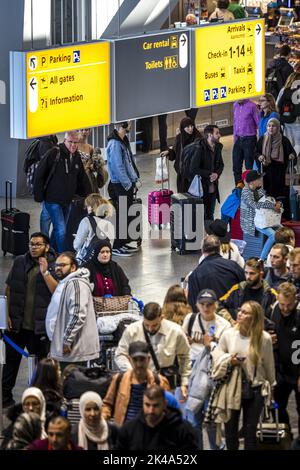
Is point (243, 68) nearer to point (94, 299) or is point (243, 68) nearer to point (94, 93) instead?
point (94, 93)

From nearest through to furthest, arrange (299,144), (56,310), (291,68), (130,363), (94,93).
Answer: (130,363), (56,310), (94,93), (299,144), (291,68)

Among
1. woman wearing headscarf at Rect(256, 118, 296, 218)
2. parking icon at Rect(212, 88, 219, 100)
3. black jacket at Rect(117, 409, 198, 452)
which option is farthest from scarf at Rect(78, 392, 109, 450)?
woman wearing headscarf at Rect(256, 118, 296, 218)

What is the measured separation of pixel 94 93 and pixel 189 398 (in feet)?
18.8

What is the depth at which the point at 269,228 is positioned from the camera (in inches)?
687

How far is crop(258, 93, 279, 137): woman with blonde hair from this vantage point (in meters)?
21.0

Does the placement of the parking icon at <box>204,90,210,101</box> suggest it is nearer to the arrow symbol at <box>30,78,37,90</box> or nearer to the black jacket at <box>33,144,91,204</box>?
the black jacket at <box>33,144,91,204</box>

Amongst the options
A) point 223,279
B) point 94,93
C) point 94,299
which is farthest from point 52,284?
point 94,93

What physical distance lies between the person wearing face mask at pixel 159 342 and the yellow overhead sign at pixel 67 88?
4673 mm

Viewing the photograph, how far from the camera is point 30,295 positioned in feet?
41.6

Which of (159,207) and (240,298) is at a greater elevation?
(159,207)

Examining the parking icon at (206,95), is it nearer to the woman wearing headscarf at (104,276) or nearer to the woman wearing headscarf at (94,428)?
the woman wearing headscarf at (104,276)

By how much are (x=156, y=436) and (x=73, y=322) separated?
9.59ft

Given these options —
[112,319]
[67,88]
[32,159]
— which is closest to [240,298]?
[112,319]

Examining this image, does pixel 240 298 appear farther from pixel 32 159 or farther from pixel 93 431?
pixel 32 159
